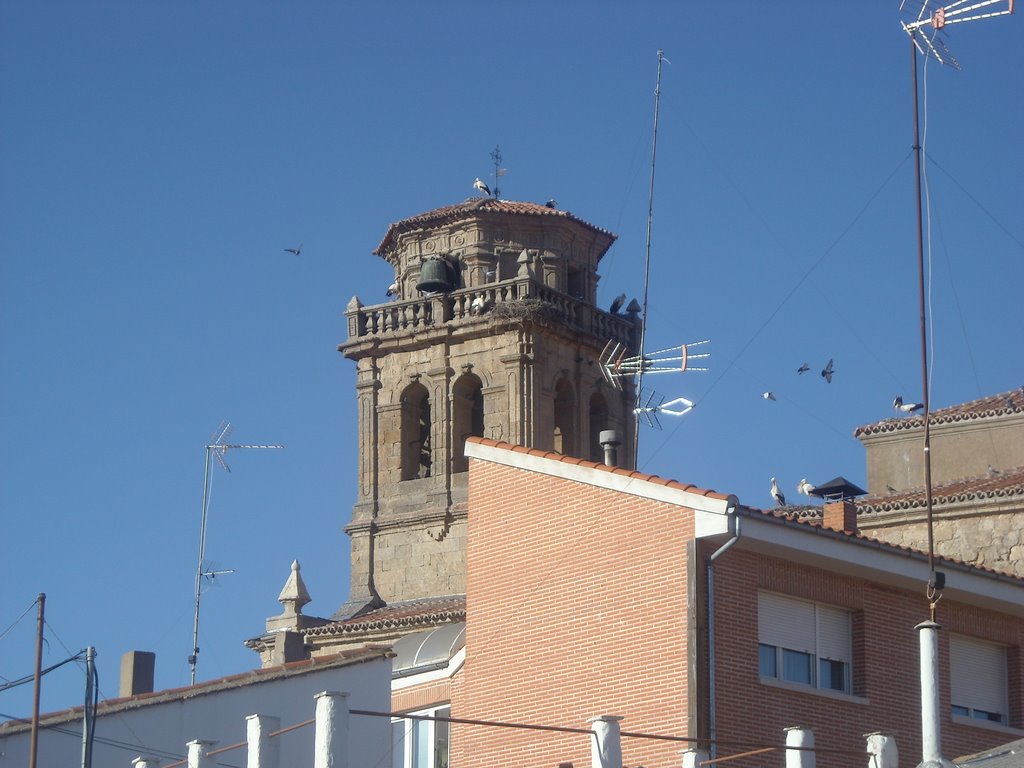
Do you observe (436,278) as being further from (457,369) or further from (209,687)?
(209,687)

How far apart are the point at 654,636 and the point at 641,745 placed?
1255mm

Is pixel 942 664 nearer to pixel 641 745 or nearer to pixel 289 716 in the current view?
pixel 641 745

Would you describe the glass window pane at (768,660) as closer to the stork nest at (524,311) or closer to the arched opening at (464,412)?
the arched opening at (464,412)

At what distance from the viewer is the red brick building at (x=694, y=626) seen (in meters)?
25.4

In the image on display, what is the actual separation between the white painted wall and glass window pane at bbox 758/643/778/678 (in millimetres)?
4741

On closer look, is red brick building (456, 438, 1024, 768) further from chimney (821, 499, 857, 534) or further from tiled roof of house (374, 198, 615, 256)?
tiled roof of house (374, 198, 615, 256)

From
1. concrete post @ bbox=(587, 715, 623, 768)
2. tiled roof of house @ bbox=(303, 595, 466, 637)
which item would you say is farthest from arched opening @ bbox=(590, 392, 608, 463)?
concrete post @ bbox=(587, 715, 623, 768)

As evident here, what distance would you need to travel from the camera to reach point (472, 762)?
27.0 metres

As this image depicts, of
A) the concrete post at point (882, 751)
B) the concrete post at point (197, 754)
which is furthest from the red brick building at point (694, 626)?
the concrete post at point (197, 754)

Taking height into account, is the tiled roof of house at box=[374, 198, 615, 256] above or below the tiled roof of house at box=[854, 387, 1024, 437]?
above

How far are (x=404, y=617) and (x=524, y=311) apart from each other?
31.7 ft

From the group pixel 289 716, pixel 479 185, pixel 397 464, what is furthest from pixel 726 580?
pixel 479 185

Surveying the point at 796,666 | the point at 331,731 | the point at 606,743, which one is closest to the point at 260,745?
the point at 331,731

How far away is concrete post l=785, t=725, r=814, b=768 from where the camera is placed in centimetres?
2308
